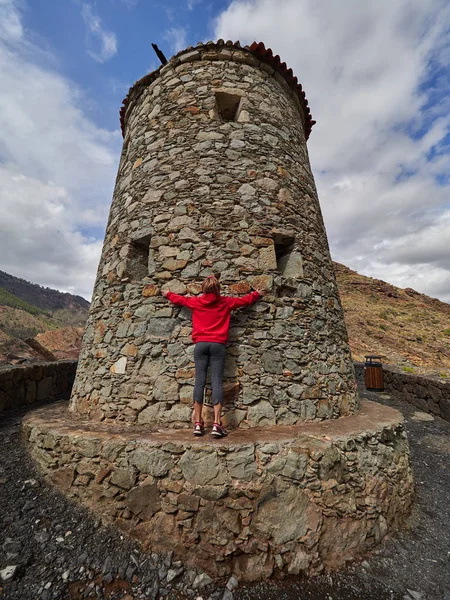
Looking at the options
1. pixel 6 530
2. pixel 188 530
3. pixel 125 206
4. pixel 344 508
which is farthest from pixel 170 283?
pixel 344 508

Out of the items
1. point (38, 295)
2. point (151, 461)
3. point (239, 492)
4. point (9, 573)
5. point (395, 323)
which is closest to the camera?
point (9, 573)

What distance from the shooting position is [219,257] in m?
3.53

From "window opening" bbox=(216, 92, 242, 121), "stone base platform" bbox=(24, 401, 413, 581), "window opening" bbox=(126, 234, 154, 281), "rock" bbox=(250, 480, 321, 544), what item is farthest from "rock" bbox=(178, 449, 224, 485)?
"window opening" bbox=(216, 92, 242, 121)

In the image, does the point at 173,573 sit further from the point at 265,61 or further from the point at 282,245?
the point at 265,61

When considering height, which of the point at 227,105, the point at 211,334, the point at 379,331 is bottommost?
the point at 211,334

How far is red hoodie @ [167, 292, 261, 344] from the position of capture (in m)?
3.09

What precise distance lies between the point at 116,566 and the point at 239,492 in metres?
1.10

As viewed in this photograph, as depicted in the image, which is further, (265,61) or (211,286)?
(265,61)

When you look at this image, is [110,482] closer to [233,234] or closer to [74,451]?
[74,451]

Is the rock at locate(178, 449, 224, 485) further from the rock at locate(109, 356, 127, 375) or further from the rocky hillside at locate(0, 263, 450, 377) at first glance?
the rocky hillside at locate(0, 263, 450, 377)

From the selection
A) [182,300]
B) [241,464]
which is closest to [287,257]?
[182,300]

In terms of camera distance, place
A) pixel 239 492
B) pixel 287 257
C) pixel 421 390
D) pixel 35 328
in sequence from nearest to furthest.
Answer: pixel 239 492 < pixel 287 257 < pixel 421 390 < pixel 35 328

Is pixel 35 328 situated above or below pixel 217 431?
above

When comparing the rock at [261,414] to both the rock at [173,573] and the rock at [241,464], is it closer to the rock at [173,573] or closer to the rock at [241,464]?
the rock at [241,464]
